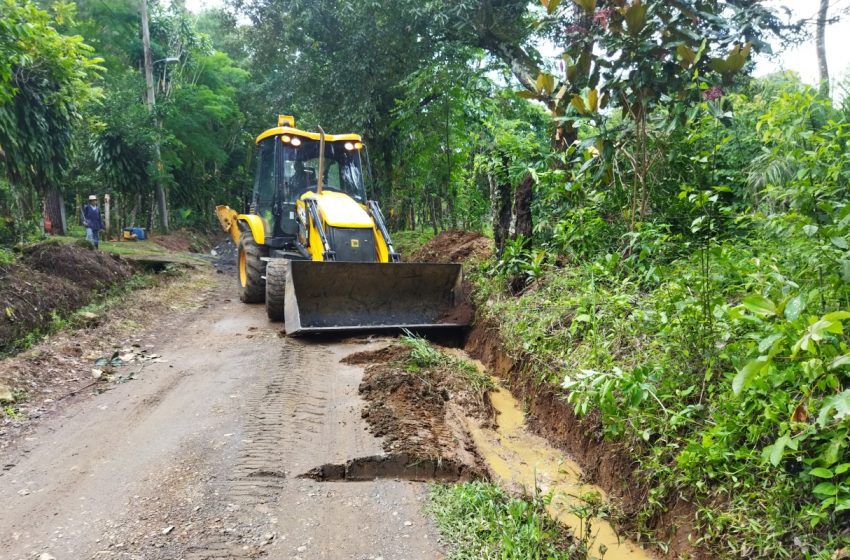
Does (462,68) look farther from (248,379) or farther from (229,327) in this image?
(248,379)

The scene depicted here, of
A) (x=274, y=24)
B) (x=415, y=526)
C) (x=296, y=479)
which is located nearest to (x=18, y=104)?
(x=274, y=24)

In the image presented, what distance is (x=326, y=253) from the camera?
21.4 feet

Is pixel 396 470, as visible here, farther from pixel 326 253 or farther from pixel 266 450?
pixel 326 253

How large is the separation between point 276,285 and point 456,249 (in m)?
3.17

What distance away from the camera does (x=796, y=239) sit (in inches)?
113

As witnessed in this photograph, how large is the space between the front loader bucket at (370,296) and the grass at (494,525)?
328 centimetres

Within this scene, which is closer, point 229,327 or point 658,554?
point 658,554

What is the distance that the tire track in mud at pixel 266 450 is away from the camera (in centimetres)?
258

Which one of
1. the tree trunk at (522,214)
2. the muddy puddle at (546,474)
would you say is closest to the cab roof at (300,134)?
the tree trunk at (522,214)

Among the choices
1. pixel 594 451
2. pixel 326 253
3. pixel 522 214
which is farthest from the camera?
pixel 326 253

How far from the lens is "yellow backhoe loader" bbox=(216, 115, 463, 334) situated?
621 cm

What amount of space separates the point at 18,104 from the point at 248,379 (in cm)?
847

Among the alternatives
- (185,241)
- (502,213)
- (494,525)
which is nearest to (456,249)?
(502,213)

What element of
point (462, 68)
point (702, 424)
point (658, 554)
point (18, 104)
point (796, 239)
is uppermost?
point (462, 68)
